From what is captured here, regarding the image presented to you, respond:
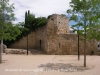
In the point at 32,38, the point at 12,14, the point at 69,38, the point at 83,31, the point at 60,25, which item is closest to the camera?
the point at 83,31

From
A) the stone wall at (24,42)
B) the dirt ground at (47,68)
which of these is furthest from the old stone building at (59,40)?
the dirt ground at (47,68)

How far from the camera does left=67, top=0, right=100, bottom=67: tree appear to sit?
39.2 feet

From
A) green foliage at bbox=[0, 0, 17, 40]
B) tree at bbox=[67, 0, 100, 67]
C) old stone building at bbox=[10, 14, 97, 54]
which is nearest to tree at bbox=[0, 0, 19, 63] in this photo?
green foliage at bbox=[0, 0, 17, 40]

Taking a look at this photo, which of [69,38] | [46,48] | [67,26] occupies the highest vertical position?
[67,26]

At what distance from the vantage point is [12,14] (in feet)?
46.2

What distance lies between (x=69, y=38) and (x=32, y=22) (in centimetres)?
908

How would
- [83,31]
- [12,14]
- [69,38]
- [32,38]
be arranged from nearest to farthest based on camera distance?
[83,31] < [12,14] < [69,38] < [32,38]

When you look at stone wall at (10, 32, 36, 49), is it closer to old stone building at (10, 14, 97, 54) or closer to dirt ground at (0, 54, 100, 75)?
old stone building at (10, 14, 97, 54)

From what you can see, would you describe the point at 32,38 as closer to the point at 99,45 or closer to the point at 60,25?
the point at 60,25

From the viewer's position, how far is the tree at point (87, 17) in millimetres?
11945

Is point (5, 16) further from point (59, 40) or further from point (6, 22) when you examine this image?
point (59, 40)

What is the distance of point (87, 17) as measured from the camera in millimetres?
12148

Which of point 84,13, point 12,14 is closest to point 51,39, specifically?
point 12,14

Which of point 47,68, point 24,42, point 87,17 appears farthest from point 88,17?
point 24,42
